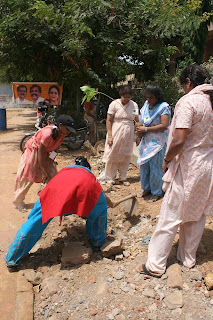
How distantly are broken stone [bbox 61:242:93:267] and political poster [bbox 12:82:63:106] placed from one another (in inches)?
239

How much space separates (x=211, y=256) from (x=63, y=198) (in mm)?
1512

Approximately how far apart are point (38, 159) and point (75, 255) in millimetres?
1513

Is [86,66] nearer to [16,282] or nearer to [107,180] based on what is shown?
[107,180]

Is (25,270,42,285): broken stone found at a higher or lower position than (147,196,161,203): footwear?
lower

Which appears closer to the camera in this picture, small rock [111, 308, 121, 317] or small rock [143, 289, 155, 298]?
small rock [111, 308, 121, 317]

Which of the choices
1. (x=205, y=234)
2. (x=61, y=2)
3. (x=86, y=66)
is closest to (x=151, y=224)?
(x=205, y=234)

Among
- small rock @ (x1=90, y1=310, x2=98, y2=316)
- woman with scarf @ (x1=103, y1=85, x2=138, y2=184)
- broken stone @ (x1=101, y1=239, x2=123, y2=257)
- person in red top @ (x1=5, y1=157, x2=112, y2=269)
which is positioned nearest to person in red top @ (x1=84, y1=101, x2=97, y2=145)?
woman with scarf @ (x1=103, y1=85, x2=138, y2=184)

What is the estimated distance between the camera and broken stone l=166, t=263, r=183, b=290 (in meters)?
2.39

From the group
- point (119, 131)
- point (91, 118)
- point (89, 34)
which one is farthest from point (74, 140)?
point (119, 131)

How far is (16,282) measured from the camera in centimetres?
276

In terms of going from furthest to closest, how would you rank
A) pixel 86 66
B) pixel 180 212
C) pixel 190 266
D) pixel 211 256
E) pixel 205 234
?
pixel 86 66 < pixel 205 234 < pixel 211 256 < pixel 190 266 < pixel 180 212

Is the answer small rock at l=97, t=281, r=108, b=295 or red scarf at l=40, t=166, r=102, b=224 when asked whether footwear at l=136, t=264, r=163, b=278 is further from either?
red scarf at l=40, t=166, r=102, b=224

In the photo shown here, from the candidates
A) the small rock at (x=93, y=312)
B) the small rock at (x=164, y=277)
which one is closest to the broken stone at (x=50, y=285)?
the small rock at (x=93, y=312)

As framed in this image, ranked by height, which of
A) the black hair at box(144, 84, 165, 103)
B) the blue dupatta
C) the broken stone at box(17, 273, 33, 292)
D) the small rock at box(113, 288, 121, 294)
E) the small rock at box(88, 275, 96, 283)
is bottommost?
the broken stone at box(17, 273, 33, 292)
